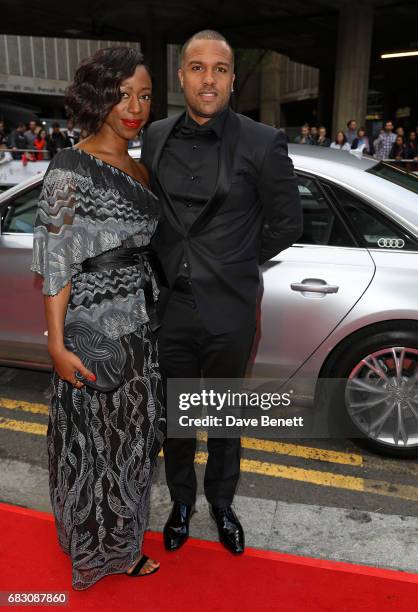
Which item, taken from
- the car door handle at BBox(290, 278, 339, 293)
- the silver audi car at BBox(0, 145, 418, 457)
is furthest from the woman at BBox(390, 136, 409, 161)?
the car door handle at BBox(290, 278, 339, 293)

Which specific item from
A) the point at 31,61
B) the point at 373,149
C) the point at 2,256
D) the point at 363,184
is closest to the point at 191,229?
the point at 363,184

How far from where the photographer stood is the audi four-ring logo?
9.67 ft

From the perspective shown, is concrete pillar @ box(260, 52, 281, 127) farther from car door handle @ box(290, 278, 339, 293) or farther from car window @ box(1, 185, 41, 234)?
car door handle @ box(290, 278, 339, 293)

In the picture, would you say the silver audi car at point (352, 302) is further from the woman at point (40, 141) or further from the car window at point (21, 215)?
the woman at point (40, 141)

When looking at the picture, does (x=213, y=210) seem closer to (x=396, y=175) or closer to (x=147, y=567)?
(x=147, y=567)

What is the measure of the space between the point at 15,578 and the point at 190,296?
4.26 ft

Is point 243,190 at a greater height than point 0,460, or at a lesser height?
greater

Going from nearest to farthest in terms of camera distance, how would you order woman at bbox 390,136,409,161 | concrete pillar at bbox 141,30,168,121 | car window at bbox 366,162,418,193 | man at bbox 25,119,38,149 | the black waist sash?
the black waist sash
car window at bbox 366,162,418,193
woman at bbox 390,136,409,161
man at bbox 25,119,38,149
concrete pillar at bbox 141,30,168,121

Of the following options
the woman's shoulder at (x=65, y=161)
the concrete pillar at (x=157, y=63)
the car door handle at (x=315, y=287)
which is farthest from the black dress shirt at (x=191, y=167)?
the concrete pillar at (x=157, y=63)

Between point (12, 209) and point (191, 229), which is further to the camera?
point (12, 209)

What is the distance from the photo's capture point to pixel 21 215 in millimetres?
3580

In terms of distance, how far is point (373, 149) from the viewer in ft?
48.8

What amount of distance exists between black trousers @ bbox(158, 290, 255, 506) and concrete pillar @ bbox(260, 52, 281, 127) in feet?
118

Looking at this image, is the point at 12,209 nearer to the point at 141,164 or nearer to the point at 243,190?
the point at 141,164
